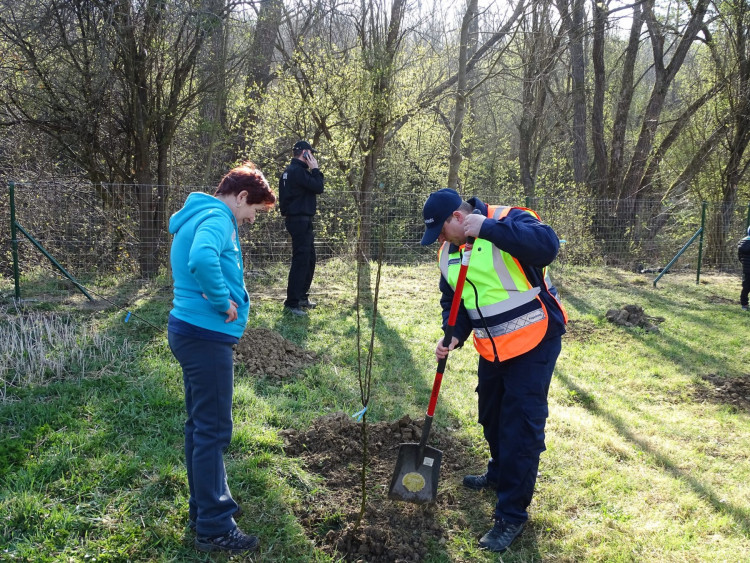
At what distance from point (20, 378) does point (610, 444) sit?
15.4ft

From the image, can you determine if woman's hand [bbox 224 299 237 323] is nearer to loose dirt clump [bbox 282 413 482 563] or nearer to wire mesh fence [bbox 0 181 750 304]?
loose dirt clump [bbox 282 413 482 563]

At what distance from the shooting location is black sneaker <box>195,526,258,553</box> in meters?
2.80

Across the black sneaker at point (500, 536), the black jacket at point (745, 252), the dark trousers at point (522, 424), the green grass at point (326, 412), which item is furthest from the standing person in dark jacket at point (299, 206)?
the black jacket at point (745, 252)

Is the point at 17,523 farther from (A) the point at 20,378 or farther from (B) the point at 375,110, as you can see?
(B) the point at 375,110

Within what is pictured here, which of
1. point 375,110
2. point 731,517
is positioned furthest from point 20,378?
point 375,110

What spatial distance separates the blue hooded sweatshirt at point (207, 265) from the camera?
2475 mm

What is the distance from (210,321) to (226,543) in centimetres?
114

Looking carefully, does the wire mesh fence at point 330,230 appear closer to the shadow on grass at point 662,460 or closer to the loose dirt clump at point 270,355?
the loose dirt clump at point 270,355

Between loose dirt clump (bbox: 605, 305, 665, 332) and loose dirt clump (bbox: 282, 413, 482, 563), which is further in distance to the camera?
loose dirt clump (bbox: 605, 305, 665, 332)

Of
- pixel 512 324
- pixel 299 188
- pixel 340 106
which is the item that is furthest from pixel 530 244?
pixel 340 106

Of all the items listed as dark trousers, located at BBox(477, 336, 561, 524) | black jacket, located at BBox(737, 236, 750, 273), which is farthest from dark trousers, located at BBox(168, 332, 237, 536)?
black jacket, located at BBox(737, 236, 750, 273)

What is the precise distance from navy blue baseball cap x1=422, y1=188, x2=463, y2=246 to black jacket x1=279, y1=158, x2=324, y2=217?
440 cm

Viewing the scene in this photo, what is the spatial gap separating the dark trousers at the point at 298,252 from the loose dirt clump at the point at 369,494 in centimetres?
335

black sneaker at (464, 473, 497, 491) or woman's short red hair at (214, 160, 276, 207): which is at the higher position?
woman's short red hair at (214, 160, 276, 207)
